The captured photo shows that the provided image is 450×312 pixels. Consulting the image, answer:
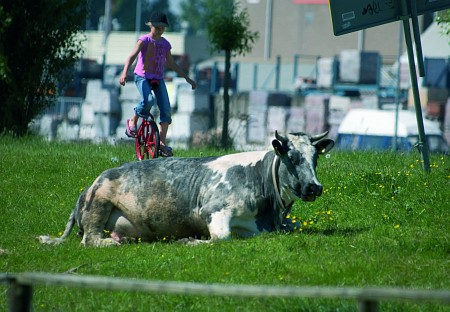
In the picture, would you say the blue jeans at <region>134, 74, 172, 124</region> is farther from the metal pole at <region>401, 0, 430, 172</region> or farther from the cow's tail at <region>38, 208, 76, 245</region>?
the cow's tail at <region>38, 208, 76, 245</region>

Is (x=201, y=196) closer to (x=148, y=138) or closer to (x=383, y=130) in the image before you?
(x=148, y=138)

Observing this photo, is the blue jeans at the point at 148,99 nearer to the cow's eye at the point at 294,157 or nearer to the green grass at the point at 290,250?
the green grass at the point at 290,250

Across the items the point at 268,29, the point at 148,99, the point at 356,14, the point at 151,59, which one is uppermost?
the point at 268,29

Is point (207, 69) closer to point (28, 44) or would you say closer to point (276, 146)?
point (28, 44)

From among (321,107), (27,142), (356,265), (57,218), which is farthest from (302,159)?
(321,107)

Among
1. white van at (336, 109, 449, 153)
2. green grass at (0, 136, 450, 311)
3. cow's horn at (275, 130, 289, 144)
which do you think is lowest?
white van at (336, 109, 449, 153)

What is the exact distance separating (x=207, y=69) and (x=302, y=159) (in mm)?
60443

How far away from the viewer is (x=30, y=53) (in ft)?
87.1

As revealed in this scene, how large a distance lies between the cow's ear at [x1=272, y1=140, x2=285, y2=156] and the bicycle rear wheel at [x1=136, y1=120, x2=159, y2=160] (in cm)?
522

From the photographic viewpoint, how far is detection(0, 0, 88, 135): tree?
86.1 ft

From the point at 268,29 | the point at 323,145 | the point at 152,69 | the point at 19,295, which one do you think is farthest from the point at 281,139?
the point at 268,29

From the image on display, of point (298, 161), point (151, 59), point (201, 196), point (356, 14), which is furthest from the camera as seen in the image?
point (151, 59)

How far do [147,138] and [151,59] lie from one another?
4.25 feet

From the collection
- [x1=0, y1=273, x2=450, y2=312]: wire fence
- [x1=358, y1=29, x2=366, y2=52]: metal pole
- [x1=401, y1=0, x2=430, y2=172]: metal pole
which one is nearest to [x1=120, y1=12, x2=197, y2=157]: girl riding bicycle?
[x1=401, y1=0, x2=430, y2=172]: metal pole
